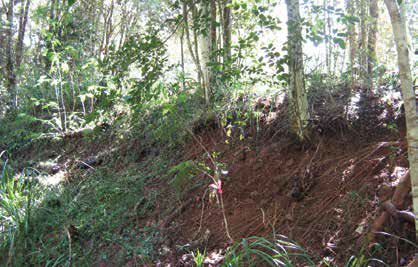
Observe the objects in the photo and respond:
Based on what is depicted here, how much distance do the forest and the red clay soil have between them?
1 cm

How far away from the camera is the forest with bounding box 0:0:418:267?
2889 millimetres

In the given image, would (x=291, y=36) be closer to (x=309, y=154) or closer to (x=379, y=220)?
(x=309, y=154)

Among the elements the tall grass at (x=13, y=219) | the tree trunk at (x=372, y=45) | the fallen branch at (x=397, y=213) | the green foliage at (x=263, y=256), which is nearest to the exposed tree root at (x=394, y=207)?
the fallen branch at (x=397, y=213)

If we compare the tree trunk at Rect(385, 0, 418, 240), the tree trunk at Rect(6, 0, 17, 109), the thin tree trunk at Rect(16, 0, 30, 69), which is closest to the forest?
the tree trunk at Rect(385, 0, 418, 240)

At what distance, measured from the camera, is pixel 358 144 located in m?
3.76

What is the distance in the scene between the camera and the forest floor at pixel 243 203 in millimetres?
2980

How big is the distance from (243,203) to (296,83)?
139 cm

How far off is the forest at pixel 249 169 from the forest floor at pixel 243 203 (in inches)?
0.6

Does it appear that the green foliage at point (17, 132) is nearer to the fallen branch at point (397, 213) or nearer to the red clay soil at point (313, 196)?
the red clay soil at point (313, 196)

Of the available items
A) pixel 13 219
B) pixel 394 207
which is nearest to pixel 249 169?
pixel 394 207

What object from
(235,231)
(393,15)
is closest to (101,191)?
(235,231)

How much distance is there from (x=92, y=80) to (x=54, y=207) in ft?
10.8

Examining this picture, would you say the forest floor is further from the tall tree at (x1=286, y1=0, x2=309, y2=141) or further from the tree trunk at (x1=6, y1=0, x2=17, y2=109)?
the tree trunk at (x1=6, y1=0, x2=17, y2=109)

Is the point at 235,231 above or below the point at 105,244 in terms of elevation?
above
